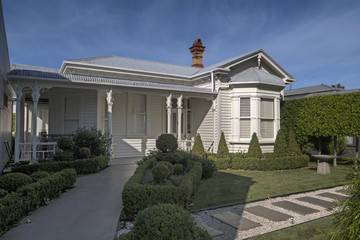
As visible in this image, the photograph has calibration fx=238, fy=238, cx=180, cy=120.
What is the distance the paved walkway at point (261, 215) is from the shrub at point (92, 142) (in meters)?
6.38

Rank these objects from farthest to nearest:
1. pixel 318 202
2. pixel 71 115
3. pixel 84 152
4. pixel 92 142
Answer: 1. pixel 71 115
2. pixel 92 142
3. pixel 84 152
4. pixel 318 202

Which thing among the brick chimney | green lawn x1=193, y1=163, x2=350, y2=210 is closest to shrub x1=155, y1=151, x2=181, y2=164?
green lawn x1=193, y1=163, x2=350, y2=210

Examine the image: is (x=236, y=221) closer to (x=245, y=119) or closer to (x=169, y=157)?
(x=169, y=157)

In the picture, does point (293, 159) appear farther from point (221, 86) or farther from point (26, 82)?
point (26, 82)

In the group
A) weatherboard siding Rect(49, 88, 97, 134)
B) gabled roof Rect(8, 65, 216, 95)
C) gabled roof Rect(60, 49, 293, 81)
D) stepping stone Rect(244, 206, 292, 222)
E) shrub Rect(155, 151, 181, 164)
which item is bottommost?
stepping stone Rect(244, 206, 292, 222)

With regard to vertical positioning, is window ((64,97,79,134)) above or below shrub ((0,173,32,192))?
above

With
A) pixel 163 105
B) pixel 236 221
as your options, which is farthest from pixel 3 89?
pixel 236 221

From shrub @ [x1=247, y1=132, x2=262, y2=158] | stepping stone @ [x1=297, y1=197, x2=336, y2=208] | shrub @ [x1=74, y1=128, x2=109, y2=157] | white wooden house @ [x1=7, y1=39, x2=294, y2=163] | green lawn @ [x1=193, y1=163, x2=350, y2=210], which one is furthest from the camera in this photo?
white wooden house @ [x1=7, y1=39, x2=294, y2=163]

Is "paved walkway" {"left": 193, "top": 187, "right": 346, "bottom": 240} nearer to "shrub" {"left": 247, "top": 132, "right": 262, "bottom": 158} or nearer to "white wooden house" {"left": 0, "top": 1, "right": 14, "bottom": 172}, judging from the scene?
"shrub" {"left": 247, "top": 132, "right": 262, "bottom": 158}

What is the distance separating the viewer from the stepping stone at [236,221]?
4559mm

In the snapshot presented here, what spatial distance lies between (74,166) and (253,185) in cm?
A: 651

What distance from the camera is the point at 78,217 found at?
4.80 metres

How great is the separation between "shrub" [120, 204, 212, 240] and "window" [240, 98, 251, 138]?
1029 centimetres

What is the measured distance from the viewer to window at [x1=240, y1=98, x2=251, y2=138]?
12781 millimetres
